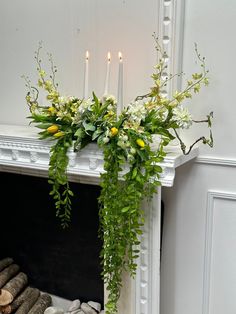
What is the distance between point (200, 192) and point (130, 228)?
382mm

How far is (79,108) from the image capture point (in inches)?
52.6

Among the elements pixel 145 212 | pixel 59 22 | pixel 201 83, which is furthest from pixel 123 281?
pixel 59 22

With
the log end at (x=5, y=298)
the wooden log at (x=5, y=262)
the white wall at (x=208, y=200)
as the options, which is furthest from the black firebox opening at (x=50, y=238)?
the white wall at (x=208, y=200)

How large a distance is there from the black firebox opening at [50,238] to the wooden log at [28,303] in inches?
1.8

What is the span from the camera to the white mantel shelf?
1303 millimetres

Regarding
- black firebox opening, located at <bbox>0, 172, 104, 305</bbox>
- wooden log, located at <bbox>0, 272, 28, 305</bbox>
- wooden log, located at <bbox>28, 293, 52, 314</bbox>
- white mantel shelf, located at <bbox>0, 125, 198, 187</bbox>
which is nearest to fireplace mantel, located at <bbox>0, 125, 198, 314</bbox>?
white mantel shelf, located at <bbox>0, 125, 198, 187</bbox>

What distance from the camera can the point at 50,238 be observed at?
6.09 ft

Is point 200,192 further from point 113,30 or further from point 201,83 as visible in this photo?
point 113,30

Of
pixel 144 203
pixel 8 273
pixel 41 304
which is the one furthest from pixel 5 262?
pixel 144 203

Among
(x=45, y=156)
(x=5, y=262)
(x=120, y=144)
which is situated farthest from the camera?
(x=5, y=262)

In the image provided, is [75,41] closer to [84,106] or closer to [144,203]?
[84,106]

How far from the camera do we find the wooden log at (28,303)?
1858 mm

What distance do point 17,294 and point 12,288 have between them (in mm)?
46

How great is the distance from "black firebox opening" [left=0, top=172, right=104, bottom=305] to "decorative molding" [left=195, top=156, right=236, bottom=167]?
46 cm
